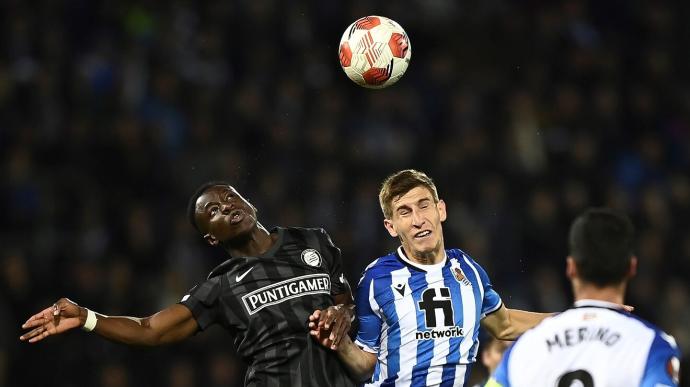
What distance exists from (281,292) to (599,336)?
216 centimetres

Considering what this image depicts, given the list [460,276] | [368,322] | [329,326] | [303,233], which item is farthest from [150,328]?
[460,276]

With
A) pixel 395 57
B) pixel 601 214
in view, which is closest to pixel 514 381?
pixel 601 214

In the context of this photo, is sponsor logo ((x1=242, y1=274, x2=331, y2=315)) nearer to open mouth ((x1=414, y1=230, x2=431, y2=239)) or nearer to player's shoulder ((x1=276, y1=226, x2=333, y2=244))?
player's shoulder ((x1=276, y1=226, x2=333, y2=244))

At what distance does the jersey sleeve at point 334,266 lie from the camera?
5.95 metres

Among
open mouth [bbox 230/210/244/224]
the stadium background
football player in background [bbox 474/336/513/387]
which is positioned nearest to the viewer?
open mouth [bbox 230/210/244/224]

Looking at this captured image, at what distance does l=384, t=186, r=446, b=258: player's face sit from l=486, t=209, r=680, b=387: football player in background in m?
1.87

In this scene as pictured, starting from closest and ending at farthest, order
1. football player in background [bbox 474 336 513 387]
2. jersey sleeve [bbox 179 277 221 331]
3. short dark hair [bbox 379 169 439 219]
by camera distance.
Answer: jersey sleeve [bbox 179 277 221 331]
short dark hair [bbox 379 169 439 219]
football player in background [bbox 474 336 513 387]

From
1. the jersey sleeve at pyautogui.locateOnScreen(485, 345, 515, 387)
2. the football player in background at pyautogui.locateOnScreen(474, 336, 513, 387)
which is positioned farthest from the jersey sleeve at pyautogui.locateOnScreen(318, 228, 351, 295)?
the jersey sleeve at pyautogui.locateOnScreen(485, 345, 515, 387)

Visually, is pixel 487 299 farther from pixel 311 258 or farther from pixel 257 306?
pixel 257 306

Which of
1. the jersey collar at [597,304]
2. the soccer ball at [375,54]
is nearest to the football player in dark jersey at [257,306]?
the soccer ball at [375,54]

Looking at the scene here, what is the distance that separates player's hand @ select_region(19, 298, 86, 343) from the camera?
5.18 meters

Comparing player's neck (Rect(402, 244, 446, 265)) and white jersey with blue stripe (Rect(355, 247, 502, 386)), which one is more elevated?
player's neck (Rect(402, 244, 446, 265))

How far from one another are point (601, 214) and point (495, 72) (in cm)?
964

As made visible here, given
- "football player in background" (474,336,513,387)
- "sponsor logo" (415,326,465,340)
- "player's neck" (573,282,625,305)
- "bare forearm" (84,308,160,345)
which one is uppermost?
"player's neck" (573,282,625,305)
